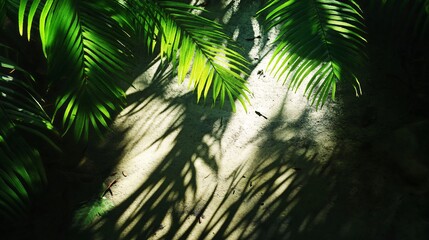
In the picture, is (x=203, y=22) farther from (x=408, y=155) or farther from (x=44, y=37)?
(x=408, y=155)

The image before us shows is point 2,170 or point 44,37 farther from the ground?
point 44,37

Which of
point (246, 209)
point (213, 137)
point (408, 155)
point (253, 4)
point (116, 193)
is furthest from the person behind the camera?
point (253, 4)

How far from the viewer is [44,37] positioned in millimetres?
1146

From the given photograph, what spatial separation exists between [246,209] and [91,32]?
1178mm

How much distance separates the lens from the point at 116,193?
1.98 metres

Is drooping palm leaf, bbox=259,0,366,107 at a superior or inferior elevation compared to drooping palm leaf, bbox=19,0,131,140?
superior

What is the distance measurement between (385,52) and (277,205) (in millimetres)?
1280

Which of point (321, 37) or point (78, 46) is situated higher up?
point (321, 37)

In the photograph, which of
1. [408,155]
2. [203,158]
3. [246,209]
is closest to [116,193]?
[203,158]

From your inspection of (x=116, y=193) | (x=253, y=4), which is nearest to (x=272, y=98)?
(x=253, y=4)

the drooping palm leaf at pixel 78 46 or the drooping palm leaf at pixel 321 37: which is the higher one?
the drooping palm leaf at pixel 321 37

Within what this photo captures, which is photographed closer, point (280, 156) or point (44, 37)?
point (44, 37)

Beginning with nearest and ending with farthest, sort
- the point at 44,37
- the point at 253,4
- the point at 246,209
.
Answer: the point at 44,37, the point at 246,209, the point at 253,4

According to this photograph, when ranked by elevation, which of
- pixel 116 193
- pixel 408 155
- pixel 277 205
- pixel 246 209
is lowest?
pixel 116 193
